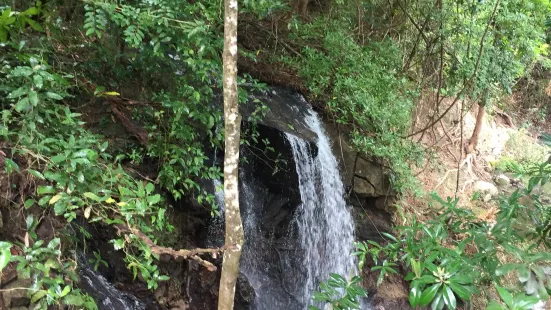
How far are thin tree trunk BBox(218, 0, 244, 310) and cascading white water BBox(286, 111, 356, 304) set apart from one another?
10.4 ft

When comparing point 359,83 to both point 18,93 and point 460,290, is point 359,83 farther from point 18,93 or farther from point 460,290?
point 18,93

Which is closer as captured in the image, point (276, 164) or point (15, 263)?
point (15, 263)

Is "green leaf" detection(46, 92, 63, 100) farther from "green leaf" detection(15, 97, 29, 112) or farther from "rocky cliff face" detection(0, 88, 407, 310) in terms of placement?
"rocky cliff face" detection(0, 88, 407, 310)

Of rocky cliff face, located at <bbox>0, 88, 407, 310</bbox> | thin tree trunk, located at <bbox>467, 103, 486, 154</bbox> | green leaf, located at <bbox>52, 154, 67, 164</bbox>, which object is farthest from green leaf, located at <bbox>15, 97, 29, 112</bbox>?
thin tree trunk, located at <bbox>467, 103, 486, 154</bbox>

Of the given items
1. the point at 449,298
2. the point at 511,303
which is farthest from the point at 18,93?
the point at 511,303

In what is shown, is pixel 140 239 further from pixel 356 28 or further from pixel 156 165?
pixel 356 28

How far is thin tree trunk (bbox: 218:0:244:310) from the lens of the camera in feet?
6.97

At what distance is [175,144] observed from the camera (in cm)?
379

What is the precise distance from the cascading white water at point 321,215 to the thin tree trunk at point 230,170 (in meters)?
3.17

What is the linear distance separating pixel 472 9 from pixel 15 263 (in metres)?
6.43

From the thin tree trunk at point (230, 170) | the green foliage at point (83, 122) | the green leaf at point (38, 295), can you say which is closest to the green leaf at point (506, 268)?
the thin tree trunk at point (230, 170)

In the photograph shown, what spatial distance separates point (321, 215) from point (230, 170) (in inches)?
152

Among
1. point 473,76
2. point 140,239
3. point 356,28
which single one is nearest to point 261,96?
point 356,28

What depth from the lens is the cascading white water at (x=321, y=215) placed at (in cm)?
567
